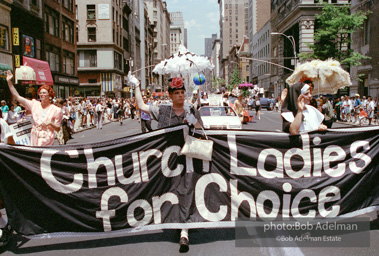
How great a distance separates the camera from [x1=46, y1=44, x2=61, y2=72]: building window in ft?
118

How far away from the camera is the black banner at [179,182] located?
471cm

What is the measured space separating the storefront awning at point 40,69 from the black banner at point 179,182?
26.3 m

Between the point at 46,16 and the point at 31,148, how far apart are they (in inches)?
1359

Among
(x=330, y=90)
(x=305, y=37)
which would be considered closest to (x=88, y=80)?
(x=305, y=37)

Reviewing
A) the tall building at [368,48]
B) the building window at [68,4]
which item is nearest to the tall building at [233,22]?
the building window at [68,4]

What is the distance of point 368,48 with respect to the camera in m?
35.9

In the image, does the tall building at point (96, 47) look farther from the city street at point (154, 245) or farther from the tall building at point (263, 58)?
the city street at point (154, 245)

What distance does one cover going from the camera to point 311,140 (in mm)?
4992

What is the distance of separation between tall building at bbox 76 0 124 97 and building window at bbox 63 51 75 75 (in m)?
11.0

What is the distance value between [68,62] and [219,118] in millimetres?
32478

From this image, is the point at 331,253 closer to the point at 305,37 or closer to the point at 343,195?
the point at 343,195

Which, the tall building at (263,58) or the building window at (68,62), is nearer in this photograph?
the building window at (68,62)

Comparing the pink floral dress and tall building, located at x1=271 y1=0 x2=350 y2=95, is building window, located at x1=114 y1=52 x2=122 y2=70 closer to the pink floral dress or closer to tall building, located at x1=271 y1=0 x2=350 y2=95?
tall building, located at x1=271 y1=0 x2=350 y2=95

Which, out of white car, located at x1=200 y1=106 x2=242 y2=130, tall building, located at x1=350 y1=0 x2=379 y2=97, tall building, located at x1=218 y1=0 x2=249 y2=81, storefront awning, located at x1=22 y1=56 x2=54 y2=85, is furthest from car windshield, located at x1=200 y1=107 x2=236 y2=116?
tall building, located at x1=218 y1=0 x2=249 y2=81
